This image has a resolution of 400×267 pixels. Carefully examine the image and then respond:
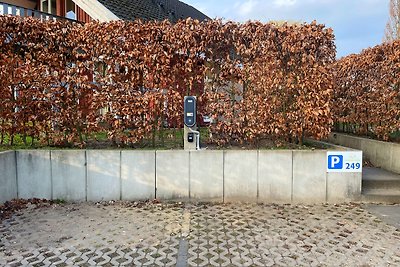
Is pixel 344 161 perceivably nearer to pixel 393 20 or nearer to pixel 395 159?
pixel 395 159

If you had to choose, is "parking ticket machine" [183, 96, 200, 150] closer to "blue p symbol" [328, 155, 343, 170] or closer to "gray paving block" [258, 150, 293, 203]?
"gray paving block" [258, 150, 293, 203]

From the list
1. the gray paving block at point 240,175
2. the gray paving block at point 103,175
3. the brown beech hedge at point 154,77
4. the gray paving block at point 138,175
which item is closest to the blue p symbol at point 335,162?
the brown beech hedge at point 154,77

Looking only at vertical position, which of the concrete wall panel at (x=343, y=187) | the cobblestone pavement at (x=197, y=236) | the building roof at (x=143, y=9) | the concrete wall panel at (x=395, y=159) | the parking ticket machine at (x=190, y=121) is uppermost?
the building roof at (x=143, y=9)

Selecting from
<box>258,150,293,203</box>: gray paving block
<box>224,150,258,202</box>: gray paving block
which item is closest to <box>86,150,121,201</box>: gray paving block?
<box>224,150,258,202</box>: gray paving block

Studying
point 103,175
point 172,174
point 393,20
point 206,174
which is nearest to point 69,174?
Answer: point 103,175

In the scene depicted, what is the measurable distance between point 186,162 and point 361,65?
5.31 m

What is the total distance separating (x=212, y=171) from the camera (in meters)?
5.83

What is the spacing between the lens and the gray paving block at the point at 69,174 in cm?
575

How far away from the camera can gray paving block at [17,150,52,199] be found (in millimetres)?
5707

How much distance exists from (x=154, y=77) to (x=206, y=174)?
2.01m

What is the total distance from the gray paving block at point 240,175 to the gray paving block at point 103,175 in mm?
1923

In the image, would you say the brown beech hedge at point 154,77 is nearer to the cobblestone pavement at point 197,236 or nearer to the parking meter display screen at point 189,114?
the parking meter display screen at point 189,114

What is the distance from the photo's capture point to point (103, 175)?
580cm

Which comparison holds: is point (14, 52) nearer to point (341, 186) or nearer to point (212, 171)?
point (212, 171)
